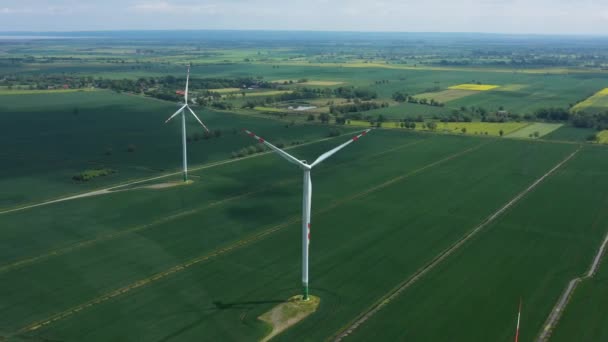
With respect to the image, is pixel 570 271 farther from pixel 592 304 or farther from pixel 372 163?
pixel 372 163

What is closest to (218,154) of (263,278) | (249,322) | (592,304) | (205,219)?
(205,219)

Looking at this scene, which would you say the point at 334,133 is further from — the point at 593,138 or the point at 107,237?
the point at 107,237

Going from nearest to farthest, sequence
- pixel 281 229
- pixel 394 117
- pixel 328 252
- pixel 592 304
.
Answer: pixel 592 304
pixel 328 252
pixel 281 229
pixel 394 117

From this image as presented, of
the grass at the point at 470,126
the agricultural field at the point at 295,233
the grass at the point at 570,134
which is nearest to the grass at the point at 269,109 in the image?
the grass at the point at 470,126

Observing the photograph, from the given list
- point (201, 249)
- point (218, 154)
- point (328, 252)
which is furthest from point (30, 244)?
point (218, 154)

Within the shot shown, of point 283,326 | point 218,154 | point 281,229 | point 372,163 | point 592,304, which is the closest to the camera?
point 283,326

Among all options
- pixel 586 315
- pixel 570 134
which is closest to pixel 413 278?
pixel 586 315

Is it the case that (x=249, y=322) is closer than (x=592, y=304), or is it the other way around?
(x=249, y=322)
